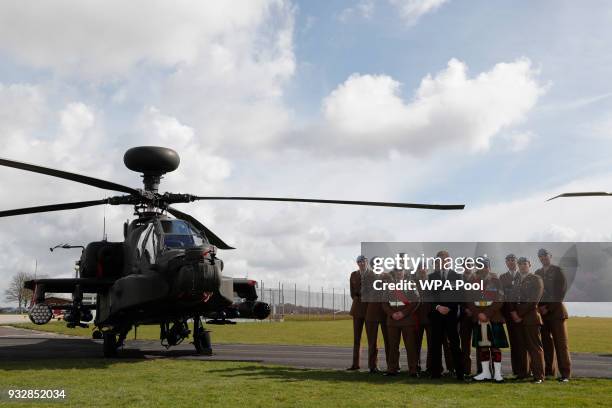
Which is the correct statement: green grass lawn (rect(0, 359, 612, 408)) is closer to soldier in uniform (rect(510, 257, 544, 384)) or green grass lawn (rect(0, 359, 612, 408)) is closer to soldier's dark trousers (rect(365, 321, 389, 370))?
soldier's dark trousers (rect(365, 321, 389, 370))

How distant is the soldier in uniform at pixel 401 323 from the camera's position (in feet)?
34.2

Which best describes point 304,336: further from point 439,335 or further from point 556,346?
point 556,346

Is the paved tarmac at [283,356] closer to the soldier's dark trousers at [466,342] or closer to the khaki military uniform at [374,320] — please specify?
the khaki military uniform at [374,320]

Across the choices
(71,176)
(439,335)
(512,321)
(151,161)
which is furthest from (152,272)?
(512,321)

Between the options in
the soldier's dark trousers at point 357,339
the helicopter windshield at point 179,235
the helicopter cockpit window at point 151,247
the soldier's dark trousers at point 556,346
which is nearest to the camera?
the soldier's dark trousers at point 556,346

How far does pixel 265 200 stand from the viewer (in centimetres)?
1326

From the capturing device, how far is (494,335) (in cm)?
998

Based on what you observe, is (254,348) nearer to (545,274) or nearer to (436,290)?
(436,290)

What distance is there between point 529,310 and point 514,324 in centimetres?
39

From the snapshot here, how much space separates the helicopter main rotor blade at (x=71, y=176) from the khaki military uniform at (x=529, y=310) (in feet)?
28.6

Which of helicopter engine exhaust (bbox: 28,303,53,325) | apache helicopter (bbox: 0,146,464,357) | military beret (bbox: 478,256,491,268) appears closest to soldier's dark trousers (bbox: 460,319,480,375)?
military beret (bbox: 478,256,491,268)

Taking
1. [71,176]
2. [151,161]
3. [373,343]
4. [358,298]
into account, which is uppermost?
[151,161]

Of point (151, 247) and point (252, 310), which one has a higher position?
point (151, 247)

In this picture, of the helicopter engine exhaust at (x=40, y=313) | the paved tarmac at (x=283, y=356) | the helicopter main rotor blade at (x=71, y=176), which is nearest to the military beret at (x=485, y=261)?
the paved tarmac at (x=283, y=356)
